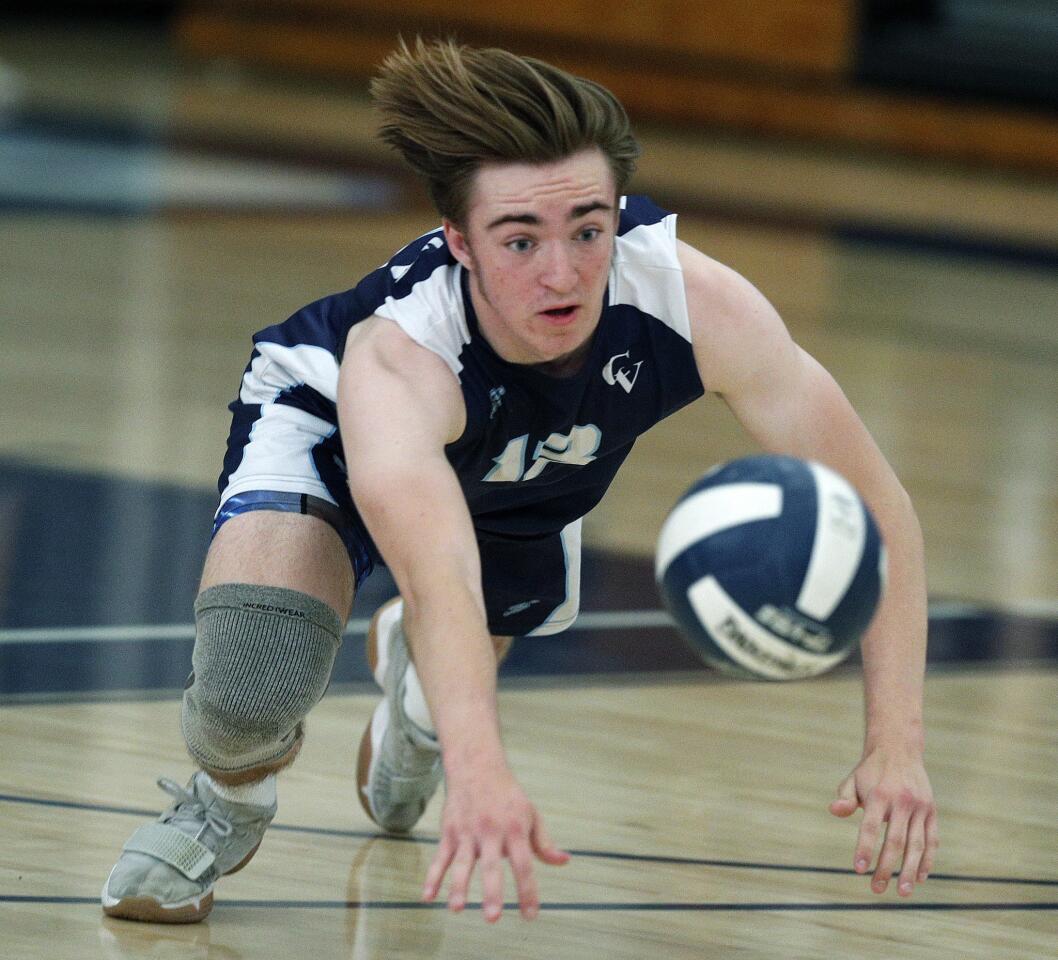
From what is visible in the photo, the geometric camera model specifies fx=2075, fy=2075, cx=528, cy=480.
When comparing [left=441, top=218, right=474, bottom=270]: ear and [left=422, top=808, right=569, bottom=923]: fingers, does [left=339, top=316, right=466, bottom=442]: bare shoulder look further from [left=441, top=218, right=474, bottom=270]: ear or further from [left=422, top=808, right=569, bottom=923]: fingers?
[left=422, top=808, right=569, bottom=923]: fingers

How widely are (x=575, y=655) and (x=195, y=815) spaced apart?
1848mm

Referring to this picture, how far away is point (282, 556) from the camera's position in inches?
129

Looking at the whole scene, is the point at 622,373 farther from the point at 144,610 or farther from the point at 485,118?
the point at 144,610

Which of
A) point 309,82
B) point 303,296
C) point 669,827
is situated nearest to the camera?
point 669,827

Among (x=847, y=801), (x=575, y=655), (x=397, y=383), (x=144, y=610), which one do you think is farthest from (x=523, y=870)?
(x=144, y=610)

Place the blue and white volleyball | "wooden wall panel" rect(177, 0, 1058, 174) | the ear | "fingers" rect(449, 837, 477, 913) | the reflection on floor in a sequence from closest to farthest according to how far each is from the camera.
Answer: "fingers" rect(449, 837, 477, 913)
the blue and white volleyball
the ear
the reflection on floor
"wooden wall panel" rect(177, 0, 1058, 174)

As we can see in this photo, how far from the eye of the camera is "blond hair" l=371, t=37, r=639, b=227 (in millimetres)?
2975

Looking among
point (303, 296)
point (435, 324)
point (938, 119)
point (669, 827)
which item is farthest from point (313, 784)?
point (938, 119)

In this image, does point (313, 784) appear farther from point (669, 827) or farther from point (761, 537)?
point (761, 537)

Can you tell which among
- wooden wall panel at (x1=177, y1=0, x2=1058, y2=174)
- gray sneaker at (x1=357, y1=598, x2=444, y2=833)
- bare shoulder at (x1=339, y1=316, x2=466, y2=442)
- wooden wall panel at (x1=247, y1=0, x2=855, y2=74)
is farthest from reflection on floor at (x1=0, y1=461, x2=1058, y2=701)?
wooden wall panel at (x1=247, y1=0, x2=855, y2=74)

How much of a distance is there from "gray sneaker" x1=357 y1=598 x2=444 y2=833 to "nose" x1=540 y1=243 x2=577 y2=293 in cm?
97

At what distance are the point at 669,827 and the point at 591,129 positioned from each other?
1431 millimetres

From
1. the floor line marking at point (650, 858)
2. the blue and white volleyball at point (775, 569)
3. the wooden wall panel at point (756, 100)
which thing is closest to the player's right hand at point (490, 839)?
the blue and white volleyball at point (775, 569)

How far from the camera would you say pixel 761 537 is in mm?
2639
